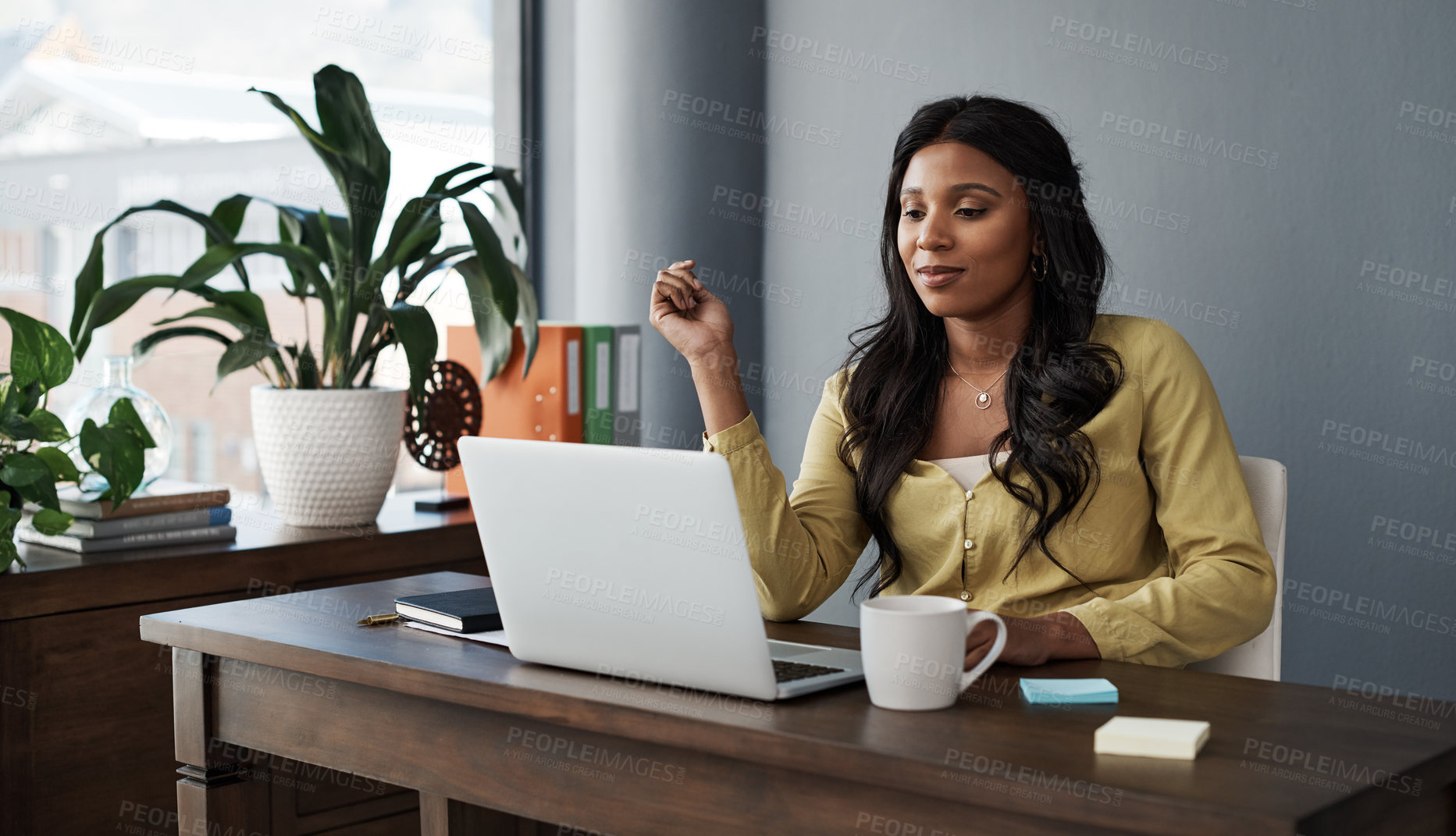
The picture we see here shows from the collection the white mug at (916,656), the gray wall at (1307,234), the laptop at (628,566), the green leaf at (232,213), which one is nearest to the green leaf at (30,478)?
the green leaf at (232,213)

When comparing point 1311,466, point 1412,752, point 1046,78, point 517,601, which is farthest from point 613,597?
point 1046,78

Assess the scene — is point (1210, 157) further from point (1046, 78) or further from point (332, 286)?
point (332, 286)

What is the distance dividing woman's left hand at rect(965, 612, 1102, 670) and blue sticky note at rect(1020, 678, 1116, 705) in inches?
Answer: 2.4

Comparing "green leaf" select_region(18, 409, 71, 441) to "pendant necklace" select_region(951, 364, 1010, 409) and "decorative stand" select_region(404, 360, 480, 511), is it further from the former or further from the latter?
"pendant necklace" select_region(951, 364, 1010, 409)

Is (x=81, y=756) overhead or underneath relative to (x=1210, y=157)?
underneath

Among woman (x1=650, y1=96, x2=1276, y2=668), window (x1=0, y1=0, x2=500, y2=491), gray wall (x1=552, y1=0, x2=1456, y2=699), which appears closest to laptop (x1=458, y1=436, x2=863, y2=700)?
woman (x1=650, y1=96, x2=1276, y2=668)

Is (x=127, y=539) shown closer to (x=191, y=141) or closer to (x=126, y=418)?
(x=126, y=418)

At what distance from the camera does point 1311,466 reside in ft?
7.71

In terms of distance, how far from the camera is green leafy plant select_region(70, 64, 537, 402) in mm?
2371

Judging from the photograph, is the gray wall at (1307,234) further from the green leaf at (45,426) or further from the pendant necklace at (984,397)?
the green leaf at (45,426)

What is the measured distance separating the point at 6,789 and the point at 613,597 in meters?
1.30

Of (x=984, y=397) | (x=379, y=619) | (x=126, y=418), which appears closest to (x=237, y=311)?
(x=126, y=418)

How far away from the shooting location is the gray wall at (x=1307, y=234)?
219 cm

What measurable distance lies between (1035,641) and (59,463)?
1.58 metres
